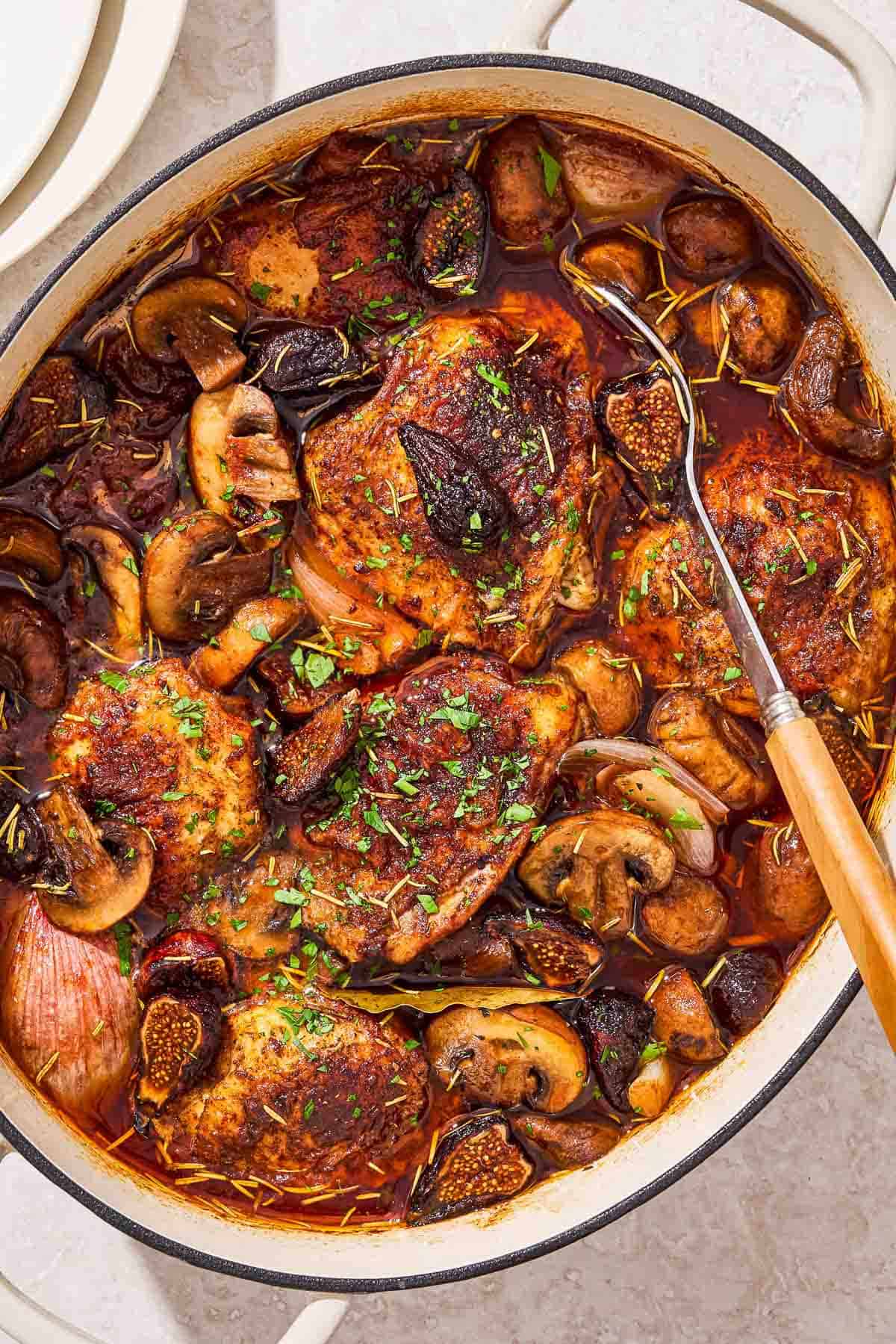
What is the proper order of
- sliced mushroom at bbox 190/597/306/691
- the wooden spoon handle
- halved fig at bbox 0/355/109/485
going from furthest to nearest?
sliced mushroom at bbox 190/597/306/691 < halved fig at bbox 0/355/109/485 < the wooden spoon handle

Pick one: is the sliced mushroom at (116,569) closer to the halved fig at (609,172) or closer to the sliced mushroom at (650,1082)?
the halved fig at (609,172)

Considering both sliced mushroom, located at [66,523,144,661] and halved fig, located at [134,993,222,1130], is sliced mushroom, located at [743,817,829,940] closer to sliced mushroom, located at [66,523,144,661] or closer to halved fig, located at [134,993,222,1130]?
halved fig, located at [134,993,222,1130]

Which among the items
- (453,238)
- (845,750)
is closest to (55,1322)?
(845,750)

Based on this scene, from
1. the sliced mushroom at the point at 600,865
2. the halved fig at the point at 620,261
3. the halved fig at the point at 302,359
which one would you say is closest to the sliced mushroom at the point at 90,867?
the sliced mushroom at the point at 600,865

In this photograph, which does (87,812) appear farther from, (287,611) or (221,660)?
(287,611)

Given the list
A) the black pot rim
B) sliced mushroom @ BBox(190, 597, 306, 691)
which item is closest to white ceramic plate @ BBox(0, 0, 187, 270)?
the black pot rim

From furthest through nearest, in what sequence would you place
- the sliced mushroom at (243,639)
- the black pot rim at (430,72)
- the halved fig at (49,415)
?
the sliced mushroom at (243,639)
the halved fig at (49,415)
the black pot rim at (430,72)
